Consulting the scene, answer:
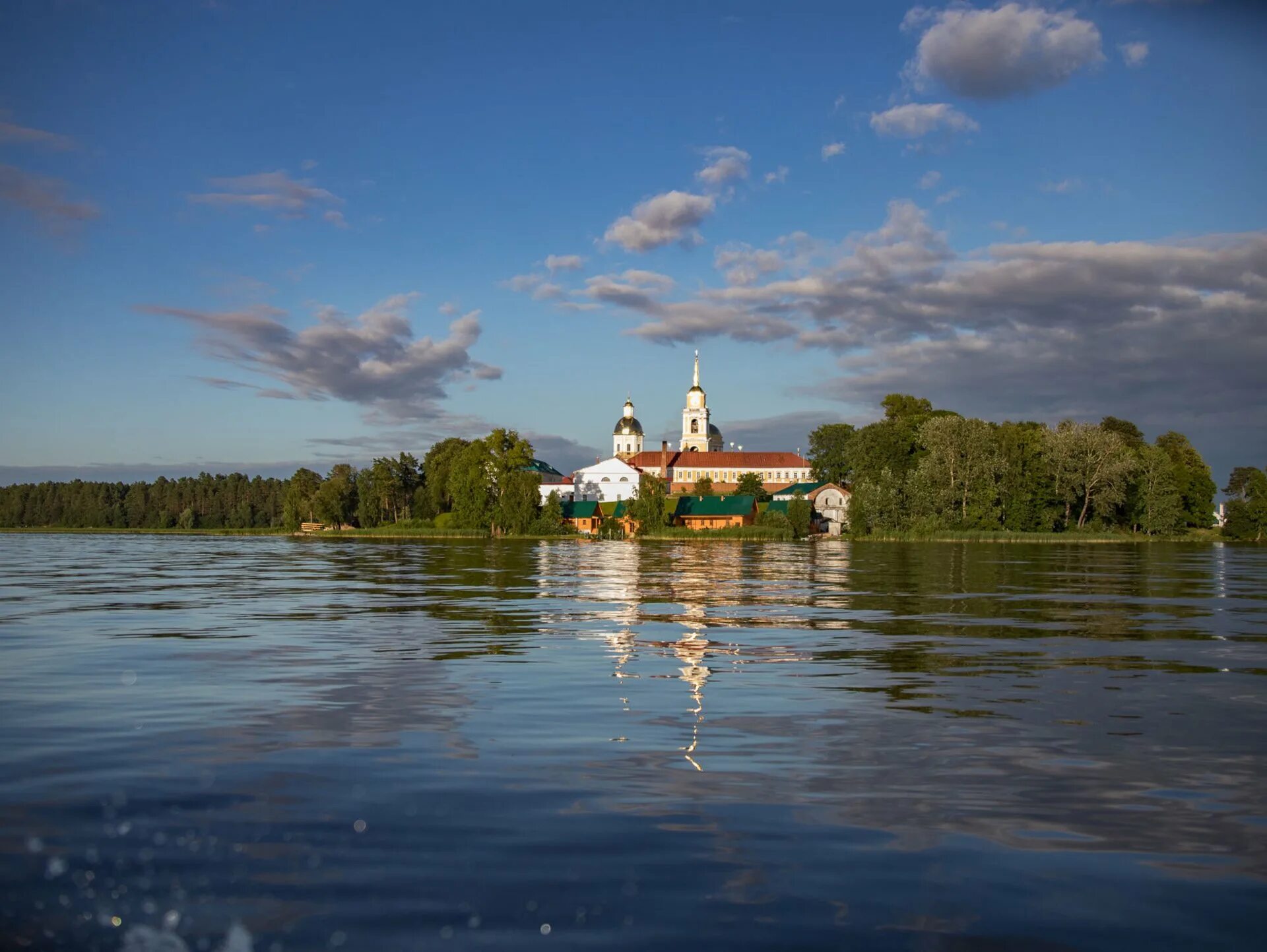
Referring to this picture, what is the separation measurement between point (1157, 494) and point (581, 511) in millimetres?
71552

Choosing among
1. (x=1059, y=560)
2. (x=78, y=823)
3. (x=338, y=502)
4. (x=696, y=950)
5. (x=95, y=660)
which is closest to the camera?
(x=696, y=950)

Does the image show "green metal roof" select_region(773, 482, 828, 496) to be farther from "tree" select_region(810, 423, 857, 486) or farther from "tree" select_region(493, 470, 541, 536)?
"tree" select_region(493, 470, 541, 536)

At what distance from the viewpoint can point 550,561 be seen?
5894 centimetres

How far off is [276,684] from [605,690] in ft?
14.4

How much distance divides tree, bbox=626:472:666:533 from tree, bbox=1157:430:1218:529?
56.6 metres

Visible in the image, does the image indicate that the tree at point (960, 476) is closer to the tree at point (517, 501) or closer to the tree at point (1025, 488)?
the tree at point (1025, 488)

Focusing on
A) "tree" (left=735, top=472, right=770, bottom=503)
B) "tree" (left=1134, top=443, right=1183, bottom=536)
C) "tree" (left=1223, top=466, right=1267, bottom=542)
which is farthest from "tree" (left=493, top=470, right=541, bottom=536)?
"tree" (left=1223, top=466, right=1267, bottom=542)

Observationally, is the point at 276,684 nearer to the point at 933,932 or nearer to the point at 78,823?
the point at 78,823

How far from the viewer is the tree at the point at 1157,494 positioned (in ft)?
348

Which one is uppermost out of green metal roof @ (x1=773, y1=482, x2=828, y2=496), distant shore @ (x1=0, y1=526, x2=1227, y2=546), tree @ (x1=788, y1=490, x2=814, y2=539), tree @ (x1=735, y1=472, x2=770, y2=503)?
tree @ (x1=735, y1=472, x2=770, y2=503)

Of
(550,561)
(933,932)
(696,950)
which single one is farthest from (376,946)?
(550,561)

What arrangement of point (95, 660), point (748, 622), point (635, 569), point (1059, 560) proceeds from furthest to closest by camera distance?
1. point (1059, 560)
2. point (635, 569)
3. point (748, 622)
4. point (95, 660)

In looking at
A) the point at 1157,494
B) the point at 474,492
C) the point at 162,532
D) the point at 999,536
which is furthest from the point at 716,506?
the point at 162,532

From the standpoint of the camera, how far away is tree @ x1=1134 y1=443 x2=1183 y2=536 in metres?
106
